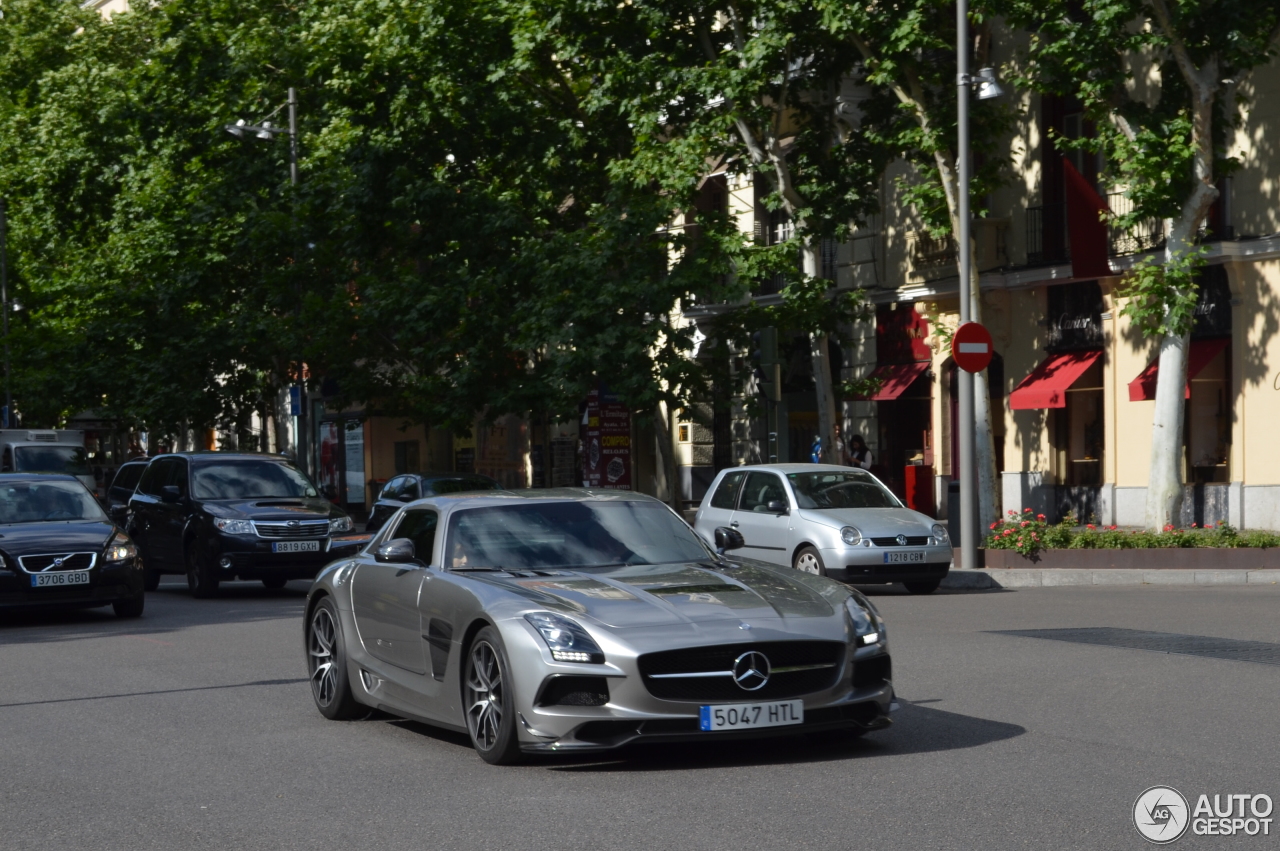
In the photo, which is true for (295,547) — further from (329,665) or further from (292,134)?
Result: (292,134)

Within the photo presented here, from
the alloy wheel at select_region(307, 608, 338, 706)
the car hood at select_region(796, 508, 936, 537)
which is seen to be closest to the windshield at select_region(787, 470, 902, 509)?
the car hood at select_region(796, 508, 936, 537)

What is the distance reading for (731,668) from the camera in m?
7.92

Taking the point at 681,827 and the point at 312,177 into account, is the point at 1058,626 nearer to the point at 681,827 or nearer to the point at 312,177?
the point at 681,827

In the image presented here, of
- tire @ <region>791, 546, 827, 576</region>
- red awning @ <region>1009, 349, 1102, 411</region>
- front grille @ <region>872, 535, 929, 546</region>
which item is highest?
red awning @ <region>1009, 349, 1102, 411</region>

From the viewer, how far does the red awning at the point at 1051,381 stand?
1194 inches

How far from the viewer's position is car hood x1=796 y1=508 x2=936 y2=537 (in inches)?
778

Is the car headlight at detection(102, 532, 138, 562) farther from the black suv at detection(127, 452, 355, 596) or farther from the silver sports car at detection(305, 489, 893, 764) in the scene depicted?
the silver sports car at detection(305, 489, 893, 764)

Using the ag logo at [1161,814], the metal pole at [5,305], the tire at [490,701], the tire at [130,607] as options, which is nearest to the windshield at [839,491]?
the tire at [130,607]

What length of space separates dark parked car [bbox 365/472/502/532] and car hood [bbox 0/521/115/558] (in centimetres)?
844

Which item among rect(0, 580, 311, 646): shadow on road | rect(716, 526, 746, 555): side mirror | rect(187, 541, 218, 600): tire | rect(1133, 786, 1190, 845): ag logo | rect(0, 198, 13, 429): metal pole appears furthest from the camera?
rect(0, 198, 13, 429): metal pole

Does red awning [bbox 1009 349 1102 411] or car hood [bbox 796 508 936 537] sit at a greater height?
red awning [bbox 1009 349 1102 411]

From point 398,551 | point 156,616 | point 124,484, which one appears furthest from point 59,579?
point 398,551

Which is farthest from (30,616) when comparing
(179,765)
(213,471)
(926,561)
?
(179,765)

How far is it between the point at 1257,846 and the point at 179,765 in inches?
198
